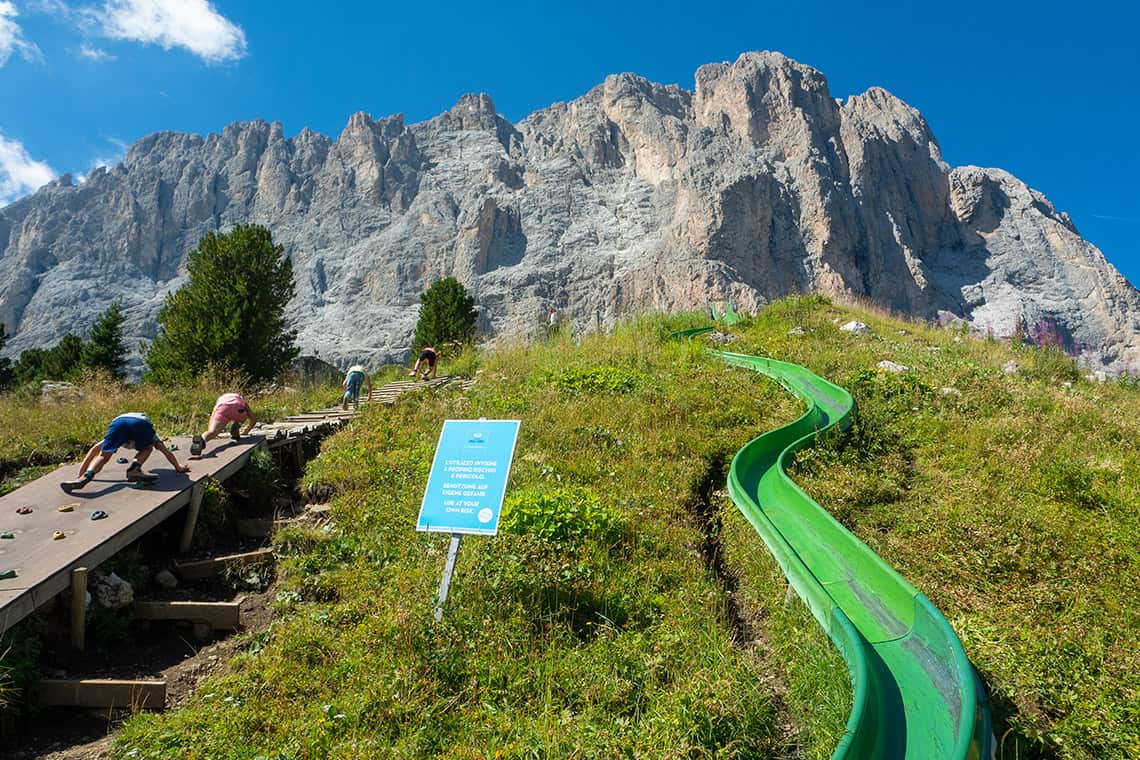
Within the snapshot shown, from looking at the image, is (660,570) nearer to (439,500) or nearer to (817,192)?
(439,500)

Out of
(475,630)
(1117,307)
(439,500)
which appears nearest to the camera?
(475,630)

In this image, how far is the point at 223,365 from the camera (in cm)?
1783

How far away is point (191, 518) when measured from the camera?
677 cm

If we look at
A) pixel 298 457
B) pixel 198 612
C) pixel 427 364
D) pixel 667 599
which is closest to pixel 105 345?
pixel 427 364

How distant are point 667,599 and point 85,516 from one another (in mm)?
5716

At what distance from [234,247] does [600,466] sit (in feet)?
57.9

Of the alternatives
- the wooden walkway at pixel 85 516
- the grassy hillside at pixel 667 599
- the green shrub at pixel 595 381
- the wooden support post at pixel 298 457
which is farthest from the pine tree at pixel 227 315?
the grassy hillside at pixel 667 599

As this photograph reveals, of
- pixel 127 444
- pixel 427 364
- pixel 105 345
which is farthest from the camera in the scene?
pixel 105 345

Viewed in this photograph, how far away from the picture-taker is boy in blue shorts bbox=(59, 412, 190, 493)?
6.82m

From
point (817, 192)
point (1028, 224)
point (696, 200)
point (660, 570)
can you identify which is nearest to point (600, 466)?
point (660, 570)

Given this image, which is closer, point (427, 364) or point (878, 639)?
point (878, 639)

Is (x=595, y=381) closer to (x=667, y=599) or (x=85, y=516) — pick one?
(x=667, y=599)

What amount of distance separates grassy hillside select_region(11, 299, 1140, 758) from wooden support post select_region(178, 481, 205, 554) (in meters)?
1.33

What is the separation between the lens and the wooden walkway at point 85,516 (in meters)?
4.58
